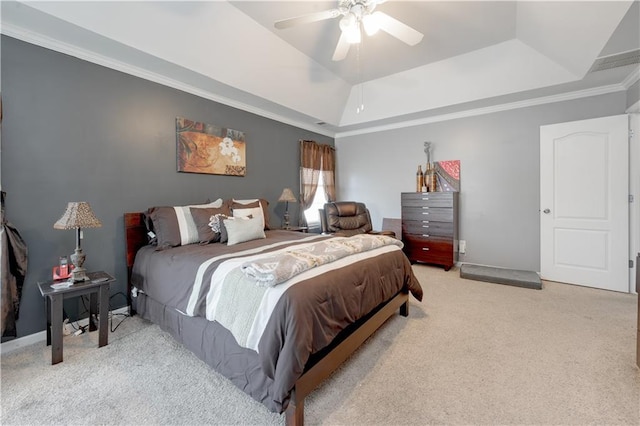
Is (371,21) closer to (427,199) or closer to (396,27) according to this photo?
(396,27)

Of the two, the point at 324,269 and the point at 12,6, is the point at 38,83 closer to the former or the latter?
the point at 12,6

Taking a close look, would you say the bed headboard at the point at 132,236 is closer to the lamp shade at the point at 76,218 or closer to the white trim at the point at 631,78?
the lamp shade at the point at 76,218

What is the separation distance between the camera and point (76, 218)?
2.01 metres

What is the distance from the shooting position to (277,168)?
4.47m

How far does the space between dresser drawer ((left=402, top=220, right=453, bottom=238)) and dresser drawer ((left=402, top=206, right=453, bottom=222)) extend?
63 mm

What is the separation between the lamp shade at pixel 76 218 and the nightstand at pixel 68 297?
1.47 ft

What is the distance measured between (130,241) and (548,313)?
14.0 ft

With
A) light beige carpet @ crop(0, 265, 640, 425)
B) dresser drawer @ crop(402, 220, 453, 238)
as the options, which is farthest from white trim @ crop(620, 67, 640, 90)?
light beige carpet @ crop(0, 265, 640, 425)

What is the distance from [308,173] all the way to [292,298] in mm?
3827

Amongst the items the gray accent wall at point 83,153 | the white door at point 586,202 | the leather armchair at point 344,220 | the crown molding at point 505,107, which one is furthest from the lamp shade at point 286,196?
the white door at point 586,202

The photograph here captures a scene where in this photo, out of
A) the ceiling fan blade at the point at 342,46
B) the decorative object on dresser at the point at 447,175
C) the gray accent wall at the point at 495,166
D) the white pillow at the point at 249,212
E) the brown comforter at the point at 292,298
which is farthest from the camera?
the decorative object on dresser at the point at 447,175

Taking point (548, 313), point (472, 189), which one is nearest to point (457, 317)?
point (548, 313)

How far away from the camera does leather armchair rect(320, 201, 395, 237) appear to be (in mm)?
4488

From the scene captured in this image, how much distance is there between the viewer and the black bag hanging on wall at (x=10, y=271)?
1937mm
